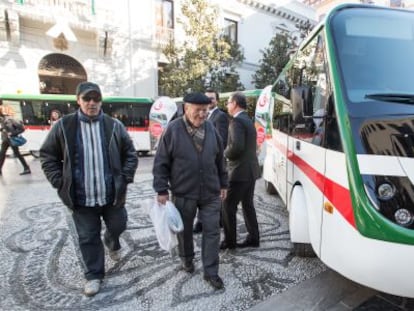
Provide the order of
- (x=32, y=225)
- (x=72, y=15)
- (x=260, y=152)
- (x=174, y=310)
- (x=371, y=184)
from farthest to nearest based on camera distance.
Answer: (x=72, y=15) → (x=260, y=152) → (x=32, y=225) → (x=174, y=310) → (x=371, y=184)

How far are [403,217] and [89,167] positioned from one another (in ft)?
7.91

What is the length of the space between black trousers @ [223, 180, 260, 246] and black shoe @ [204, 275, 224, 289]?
2.51 ft

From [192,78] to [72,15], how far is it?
21.6 ft

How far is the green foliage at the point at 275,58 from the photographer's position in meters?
20.4

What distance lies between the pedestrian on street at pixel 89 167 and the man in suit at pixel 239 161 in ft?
3.56

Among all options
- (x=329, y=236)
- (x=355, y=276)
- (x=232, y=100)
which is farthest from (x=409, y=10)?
(x=355, y=276)

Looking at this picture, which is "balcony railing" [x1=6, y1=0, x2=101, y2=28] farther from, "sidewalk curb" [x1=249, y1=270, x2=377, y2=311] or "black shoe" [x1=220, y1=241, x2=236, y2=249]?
"sidewalk curb" [x1=249, y1=270, x2=377, y2=311]

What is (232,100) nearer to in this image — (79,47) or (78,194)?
(78,194)

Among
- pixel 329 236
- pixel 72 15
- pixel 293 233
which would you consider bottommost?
pixel 293 233

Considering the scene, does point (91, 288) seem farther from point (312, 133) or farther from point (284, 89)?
point (284, 89)

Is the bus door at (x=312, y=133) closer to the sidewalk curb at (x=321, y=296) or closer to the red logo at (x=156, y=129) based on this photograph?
the sidewalk curb at (x=321, y=296)

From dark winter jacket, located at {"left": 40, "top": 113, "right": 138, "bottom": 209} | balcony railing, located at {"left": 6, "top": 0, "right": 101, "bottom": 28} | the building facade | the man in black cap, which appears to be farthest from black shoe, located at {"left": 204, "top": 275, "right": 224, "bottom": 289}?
balcony railing, located at {"left": 6, "top": 0, "right": 101, "bottom": 28}

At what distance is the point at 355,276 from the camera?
2.12 meters

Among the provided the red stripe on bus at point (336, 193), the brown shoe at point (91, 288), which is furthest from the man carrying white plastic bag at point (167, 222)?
the red stripe on bus at point (336, 193)
